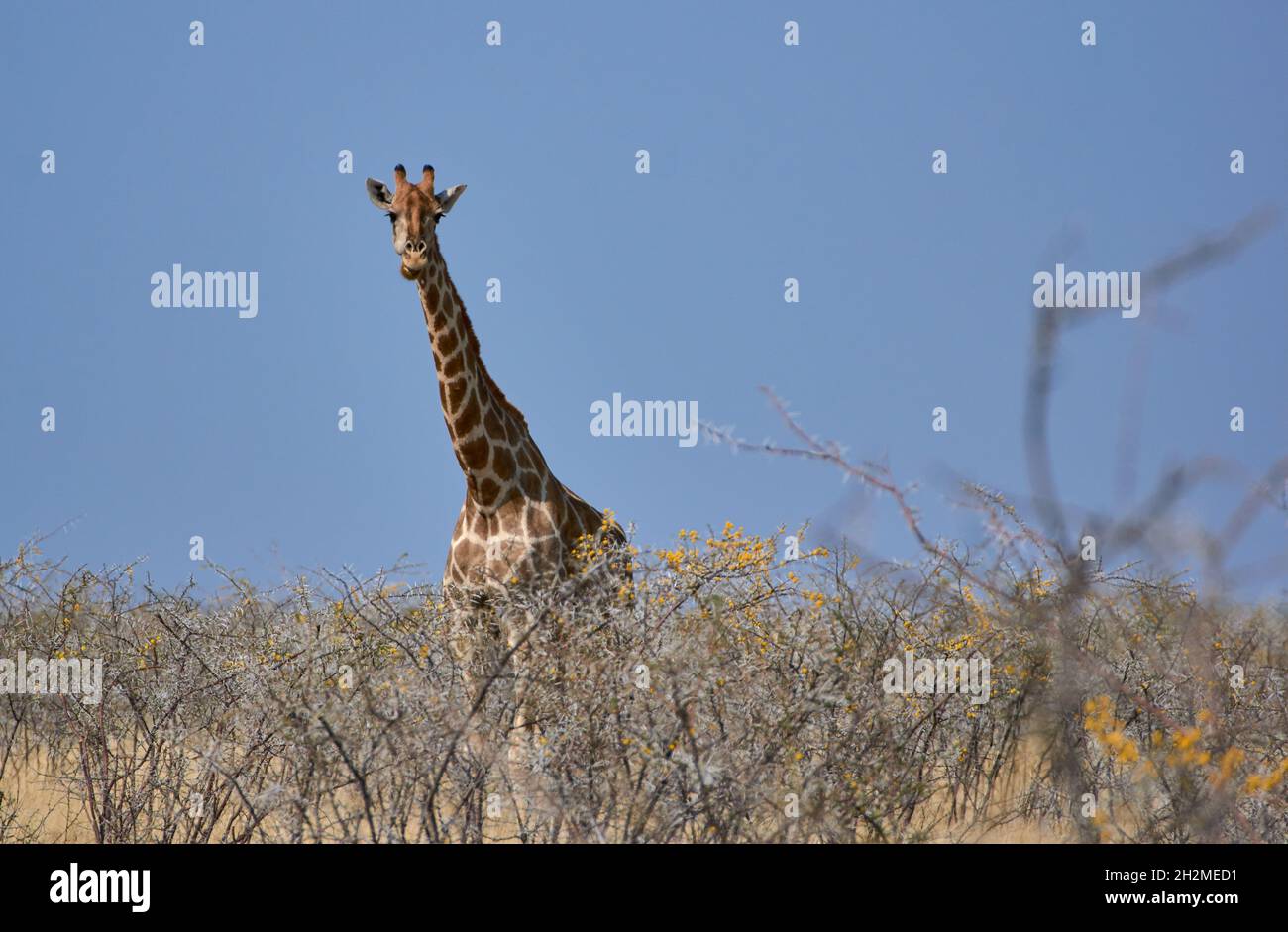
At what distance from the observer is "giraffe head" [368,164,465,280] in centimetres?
1038

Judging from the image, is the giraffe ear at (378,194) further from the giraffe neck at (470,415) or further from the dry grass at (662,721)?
the dry grass at (662,721)

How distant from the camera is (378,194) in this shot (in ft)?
35.8

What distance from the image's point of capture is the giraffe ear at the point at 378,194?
35.6 ft

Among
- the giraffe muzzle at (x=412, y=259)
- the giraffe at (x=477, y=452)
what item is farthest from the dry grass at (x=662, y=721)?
the giraffe muzzle at (x=412, y=259)

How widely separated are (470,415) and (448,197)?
5.08 ft

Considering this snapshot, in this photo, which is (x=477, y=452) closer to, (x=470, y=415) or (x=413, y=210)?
(x=470, y=415)

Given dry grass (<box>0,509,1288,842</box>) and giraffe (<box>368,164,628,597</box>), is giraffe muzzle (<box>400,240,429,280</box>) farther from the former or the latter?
dry grass (<box>0,509,1288,842</box>)

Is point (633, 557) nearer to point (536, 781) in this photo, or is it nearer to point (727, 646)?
point (727, 646)

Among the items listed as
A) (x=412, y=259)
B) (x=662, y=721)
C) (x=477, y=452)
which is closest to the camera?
(x=662, y=721)

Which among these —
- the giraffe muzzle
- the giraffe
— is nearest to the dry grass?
the giraffe

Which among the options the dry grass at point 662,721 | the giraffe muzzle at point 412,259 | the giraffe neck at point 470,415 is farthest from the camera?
the giraffe neck at point 470,415

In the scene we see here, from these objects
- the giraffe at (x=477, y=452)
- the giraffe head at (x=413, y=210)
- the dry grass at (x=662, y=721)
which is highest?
the giraffe head at (x=413, y=210)

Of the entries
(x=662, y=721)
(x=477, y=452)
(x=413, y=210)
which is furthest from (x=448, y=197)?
(x=662, y=721)
